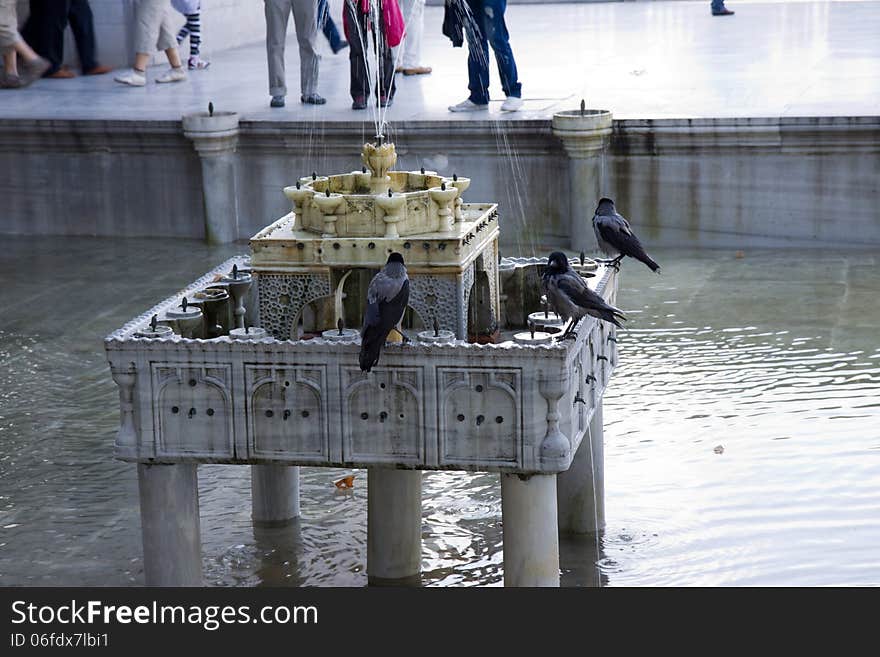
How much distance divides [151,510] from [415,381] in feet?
4.29

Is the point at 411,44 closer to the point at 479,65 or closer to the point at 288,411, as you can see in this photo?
the point at 479,65

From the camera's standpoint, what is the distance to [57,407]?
1116 cm

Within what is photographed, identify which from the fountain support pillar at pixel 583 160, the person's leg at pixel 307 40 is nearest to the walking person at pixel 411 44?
the person's leg at pixel 307 40

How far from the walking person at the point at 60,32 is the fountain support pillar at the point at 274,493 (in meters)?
11.9

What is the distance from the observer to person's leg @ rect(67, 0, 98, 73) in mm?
19938

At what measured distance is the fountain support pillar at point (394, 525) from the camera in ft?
26.1

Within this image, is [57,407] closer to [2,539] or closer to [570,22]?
[2,539]

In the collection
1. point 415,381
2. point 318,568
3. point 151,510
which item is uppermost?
point 415,381

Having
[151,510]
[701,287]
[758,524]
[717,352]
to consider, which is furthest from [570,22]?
[151,510]

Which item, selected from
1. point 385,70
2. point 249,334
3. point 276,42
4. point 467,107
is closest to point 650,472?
point 249,334

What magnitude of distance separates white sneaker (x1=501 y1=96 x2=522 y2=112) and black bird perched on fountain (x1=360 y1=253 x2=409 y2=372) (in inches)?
357

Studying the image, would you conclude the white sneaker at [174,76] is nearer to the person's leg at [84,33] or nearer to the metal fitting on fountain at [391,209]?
the person's leg at [84,33]

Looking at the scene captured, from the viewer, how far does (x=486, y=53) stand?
16156 millimetres

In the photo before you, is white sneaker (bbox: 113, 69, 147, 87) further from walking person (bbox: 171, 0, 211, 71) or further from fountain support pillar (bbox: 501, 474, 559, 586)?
fountain support pillar (bbox: 501, 474, 559, 586)
